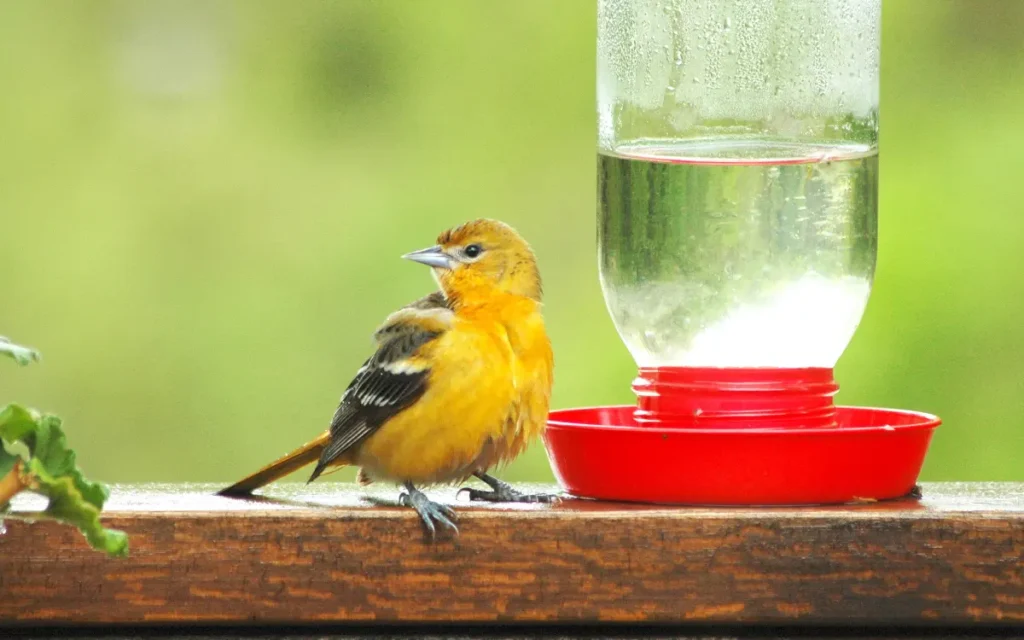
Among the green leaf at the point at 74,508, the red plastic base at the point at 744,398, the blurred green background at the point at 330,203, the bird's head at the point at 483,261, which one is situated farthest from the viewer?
the blurred green background at the point at 330,203

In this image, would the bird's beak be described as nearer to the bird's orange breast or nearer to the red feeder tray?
the bird's orange breast

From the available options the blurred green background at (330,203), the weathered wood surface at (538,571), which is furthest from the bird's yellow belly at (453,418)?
the blurred green background at (330,203)

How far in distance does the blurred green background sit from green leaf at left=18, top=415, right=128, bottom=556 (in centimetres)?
203

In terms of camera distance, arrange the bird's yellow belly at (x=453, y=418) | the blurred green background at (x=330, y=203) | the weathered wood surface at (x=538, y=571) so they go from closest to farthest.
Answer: the weathered wood surface at (x=538, y=571), the bird's yellow belly at (x=453, y=418), the blurred green background at (x=330, y=203)

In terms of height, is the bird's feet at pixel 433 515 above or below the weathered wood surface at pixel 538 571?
above

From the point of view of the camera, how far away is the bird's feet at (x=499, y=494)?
179 cm

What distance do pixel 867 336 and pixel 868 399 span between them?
160 mm

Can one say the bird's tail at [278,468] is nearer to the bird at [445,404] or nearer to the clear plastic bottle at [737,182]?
the bird at [445,404]

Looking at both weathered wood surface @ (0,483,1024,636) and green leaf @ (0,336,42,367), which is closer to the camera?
green leaf @ (0,336,42,367)

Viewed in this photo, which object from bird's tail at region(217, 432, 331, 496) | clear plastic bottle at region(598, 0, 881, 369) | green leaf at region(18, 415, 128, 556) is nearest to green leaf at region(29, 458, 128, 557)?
green leaf at region(18, 415, 128, 556)

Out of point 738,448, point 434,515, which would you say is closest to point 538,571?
point 434,515

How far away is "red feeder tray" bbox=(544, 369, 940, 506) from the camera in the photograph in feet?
5.40

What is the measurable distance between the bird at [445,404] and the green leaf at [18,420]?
1.69ft

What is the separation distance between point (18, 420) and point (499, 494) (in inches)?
29.4
